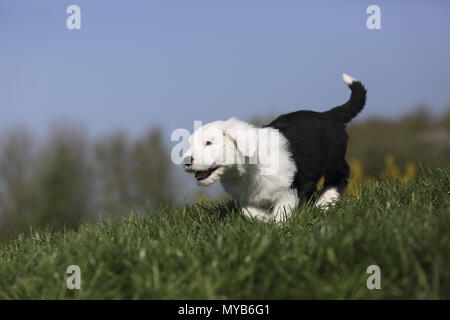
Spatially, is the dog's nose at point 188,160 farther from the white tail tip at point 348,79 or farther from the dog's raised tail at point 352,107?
the white tail tip at point 348,79

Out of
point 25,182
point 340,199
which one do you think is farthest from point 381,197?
point 25,182

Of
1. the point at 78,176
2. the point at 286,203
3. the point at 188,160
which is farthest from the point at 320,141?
the point at 78,176

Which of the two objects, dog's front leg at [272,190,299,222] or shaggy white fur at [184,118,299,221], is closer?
shaggy white fur at [184,118,299,221]

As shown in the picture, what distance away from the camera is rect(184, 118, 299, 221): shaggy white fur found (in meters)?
4.32

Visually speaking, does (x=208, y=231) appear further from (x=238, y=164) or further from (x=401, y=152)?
(x=401, y=152)

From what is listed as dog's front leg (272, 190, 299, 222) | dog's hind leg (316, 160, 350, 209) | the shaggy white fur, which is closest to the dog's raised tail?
dog's hind leg (316, 160, 350, 209)

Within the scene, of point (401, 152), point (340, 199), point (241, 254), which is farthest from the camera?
point (401, 152)

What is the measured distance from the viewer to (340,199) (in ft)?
16.7

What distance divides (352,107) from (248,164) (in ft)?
6.54

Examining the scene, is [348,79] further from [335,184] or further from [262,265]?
[262,265]

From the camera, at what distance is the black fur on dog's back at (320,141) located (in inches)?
208

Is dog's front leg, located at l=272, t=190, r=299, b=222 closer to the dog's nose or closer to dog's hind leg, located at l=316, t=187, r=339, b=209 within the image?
dog's hind leg, located at l=316, t=187, r=339, b=209

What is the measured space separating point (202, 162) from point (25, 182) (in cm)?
807

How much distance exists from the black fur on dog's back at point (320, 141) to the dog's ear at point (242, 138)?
0.80 meters
